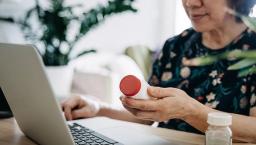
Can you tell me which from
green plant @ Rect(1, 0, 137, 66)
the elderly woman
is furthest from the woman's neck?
green plant @ Rect(1, 0, 137, 66)

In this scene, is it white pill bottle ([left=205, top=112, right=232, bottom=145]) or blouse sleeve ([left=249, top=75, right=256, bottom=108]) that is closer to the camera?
white pill bottle ([left=205, top=112, right=232, bottom=145])

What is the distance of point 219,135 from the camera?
2.21 feet

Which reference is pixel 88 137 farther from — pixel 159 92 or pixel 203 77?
pixel 203 77

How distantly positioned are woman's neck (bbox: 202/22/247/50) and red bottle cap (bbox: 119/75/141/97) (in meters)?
0.58

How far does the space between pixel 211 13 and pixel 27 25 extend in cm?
138

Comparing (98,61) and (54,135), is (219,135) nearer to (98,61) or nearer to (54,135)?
(54,135)

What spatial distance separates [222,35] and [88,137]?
62cm

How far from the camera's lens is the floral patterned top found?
1127mm

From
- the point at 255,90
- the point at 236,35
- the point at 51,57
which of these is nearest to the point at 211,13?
the point at 236,35

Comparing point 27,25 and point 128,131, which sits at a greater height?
point 27,25

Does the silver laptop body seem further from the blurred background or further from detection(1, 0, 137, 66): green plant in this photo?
detection(1, 0, 137, 66): green plant

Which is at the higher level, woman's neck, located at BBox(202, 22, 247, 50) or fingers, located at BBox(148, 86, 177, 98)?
woman's neck, located at BBox(202, 22, 247, 50)

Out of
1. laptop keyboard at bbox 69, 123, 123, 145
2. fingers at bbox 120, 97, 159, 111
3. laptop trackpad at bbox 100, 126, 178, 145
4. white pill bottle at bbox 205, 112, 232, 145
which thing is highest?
fingers at bbox 120, 97, 159, 111

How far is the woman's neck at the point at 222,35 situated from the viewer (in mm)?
1189
